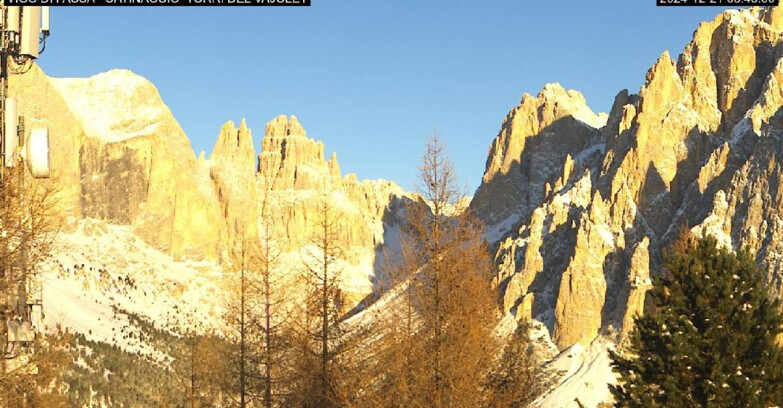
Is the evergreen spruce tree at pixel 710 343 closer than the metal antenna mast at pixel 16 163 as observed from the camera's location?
No

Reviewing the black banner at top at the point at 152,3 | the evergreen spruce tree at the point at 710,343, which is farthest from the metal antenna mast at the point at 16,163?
the evergreen spruce tree at the point at 710,343

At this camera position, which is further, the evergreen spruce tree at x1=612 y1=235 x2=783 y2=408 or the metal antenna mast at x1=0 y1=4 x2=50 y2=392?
the evergreen spruce tree at x1=612 y1=235 x2=783 y2=408

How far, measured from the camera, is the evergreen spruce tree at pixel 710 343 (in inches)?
801

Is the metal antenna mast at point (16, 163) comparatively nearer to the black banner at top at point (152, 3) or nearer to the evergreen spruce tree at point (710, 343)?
the black banner at top at point (152, 3)

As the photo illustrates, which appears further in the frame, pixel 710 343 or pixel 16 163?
pixel 710 343

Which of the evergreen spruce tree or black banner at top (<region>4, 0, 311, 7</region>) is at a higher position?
black banner at top (<region>4, 0, 311, 7</region>)

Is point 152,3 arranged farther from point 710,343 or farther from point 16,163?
point 710,343

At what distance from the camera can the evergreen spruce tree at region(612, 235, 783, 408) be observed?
2034cm

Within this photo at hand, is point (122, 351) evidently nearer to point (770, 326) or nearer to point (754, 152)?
point (754, 152)

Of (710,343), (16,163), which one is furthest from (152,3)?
(710,343)

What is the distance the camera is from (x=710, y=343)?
20.9 m

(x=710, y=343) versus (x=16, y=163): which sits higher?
(x=16, y=163)

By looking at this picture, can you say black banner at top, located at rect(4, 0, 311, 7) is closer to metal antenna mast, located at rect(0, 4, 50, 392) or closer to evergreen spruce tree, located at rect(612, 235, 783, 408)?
metal antenna mast, located at rect(0, 4, 50, 392)

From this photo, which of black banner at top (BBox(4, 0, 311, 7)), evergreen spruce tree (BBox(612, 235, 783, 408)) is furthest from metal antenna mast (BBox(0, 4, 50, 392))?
evergreen spruce tree (BBox(612, 235, 783, 408))
